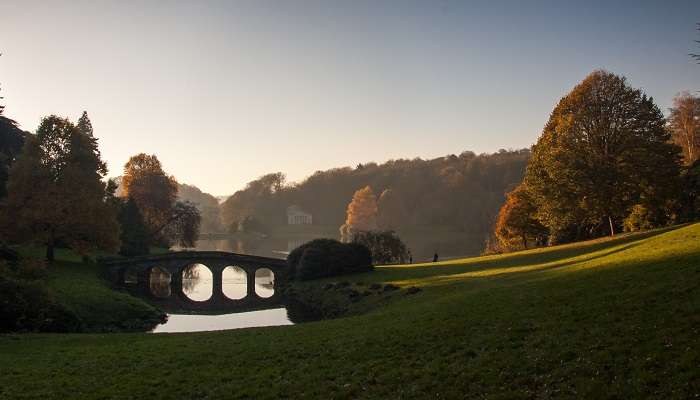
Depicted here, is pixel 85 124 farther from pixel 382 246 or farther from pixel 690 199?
pixel 690 199

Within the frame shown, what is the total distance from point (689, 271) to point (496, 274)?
1669cm

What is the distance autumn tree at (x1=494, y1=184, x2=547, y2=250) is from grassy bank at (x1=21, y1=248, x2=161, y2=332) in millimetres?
40311

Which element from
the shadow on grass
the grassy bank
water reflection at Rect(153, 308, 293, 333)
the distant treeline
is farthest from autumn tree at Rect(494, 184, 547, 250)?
the distant treeline

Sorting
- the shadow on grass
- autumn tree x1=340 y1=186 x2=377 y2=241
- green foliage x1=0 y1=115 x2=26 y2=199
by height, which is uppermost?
green foliage x1=0 y1=115 x2=26 y2=199

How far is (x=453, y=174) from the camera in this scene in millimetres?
184000

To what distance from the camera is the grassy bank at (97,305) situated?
33906mm

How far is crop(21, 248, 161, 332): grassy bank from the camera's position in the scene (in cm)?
3391

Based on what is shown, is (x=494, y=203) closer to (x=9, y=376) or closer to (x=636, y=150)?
(x=636, y=150)

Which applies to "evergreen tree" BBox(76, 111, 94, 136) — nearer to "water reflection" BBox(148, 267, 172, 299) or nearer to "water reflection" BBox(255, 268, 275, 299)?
"water reflection" BBox(148, 267, 172, 299)

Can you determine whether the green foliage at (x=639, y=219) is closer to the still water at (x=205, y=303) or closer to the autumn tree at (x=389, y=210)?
the still water at (x=205, y=303)

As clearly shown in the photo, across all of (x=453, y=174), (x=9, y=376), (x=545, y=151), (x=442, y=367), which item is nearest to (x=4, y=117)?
(x=9, y=376)

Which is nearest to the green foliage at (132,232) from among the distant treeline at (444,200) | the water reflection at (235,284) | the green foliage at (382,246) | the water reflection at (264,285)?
the water reflection at (235,284)

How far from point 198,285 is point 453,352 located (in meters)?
60.7

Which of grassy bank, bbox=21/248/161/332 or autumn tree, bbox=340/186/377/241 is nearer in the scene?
grassy bank, bbox=21/248/161/332
